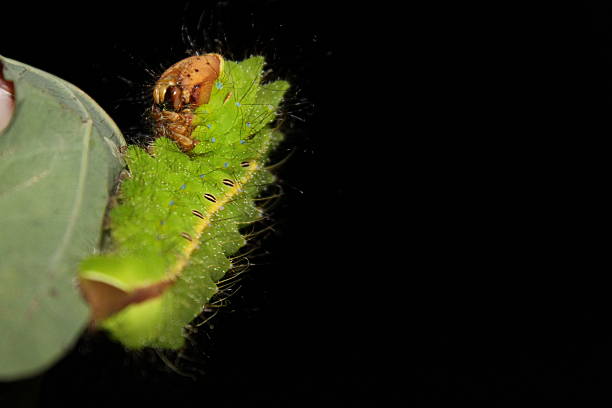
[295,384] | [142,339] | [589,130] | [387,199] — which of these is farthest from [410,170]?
[142,339]

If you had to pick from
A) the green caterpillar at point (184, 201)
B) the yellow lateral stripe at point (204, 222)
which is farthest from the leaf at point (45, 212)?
the yellow lateral stripe at point (204, 222)

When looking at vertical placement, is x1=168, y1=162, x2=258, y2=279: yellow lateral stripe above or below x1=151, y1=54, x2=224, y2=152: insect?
below

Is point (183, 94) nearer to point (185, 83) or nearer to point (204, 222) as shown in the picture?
point (185, 83)

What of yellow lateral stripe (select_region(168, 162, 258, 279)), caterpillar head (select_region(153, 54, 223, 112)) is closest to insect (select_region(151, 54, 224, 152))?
caterpillar head (select_region(153, 54, 223, 112))

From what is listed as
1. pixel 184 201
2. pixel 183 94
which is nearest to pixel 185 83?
pixel 183 94

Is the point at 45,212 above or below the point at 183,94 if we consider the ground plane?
below

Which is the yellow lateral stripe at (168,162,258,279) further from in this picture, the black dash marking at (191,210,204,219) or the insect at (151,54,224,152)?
the insect at (151,54,224,152)

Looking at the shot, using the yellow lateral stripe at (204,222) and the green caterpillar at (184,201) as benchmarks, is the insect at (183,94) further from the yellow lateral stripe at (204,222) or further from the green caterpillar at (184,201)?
the yellow lateral stripe at (204,222)

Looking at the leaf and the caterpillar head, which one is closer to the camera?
the leaf
